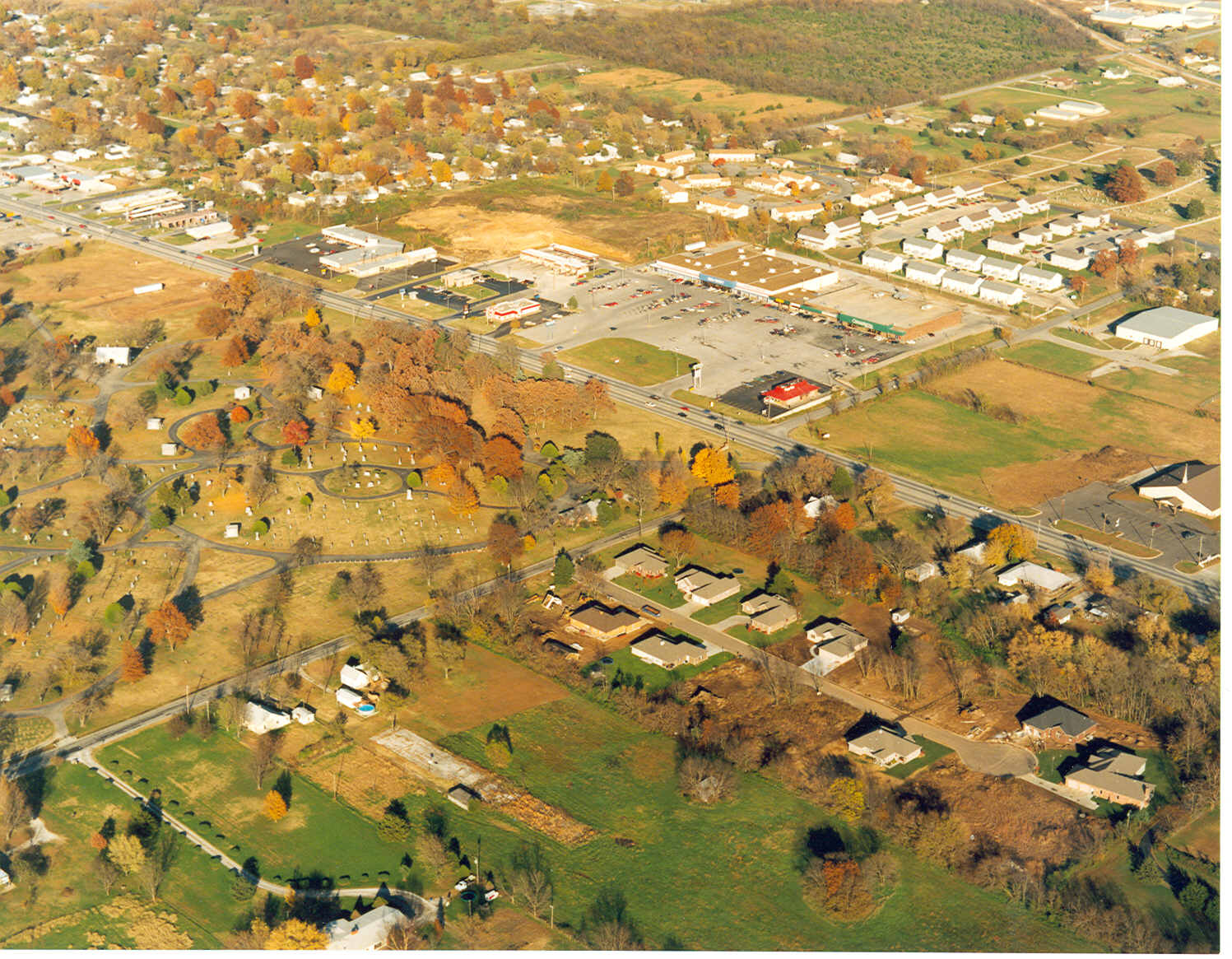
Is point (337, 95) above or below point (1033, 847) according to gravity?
above

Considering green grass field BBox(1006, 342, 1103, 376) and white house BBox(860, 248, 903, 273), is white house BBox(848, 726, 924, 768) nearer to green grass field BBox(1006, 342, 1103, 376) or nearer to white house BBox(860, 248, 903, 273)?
green grass field BBox(1006, 342, 1103, 376)

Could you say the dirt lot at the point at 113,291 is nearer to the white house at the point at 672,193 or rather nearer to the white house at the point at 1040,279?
the white house at the point at 672,193

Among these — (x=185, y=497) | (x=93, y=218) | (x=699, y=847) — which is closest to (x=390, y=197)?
(x=93, y=218)

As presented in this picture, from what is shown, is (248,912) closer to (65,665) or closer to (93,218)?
(65,665)

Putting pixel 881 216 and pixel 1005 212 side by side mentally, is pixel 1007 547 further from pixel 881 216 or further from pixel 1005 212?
pixel 1005 212

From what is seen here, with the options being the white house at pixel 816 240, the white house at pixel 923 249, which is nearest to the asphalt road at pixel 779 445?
the white house at pixel 816 240

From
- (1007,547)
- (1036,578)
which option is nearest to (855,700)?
(1036,578)

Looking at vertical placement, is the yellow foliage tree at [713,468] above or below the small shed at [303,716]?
above

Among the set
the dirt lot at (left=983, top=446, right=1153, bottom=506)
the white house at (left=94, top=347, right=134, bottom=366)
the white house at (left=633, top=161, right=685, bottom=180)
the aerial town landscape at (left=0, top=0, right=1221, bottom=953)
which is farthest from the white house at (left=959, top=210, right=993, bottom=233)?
the white house at (left=94, top=347, right=134, bottom=366)
